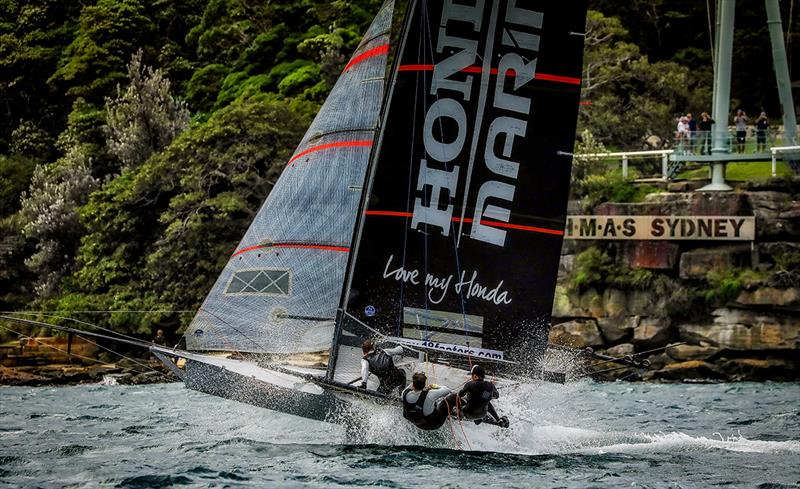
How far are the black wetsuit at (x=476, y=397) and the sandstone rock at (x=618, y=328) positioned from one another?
56.0ft

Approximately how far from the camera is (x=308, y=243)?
17.1m

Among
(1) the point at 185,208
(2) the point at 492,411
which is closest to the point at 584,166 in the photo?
(1) the point at 185,208

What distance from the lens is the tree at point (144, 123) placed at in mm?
40594

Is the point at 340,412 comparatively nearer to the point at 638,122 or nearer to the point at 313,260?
the point at 313,260

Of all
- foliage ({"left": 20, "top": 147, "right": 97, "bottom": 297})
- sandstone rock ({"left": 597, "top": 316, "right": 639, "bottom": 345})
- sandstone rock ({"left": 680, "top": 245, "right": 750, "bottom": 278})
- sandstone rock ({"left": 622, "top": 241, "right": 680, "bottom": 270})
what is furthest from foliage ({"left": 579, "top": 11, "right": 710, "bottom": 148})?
foliage ({"left": 20, "top": 147, "right": 97, "bottom": 297})

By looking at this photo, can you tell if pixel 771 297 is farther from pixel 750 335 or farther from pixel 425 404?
pixel 425 404

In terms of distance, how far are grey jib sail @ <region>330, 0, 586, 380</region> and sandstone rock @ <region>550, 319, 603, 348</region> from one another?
49.8 ft

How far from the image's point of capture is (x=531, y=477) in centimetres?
1369

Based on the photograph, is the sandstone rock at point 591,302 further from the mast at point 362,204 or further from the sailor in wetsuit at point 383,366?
the sailor in wetsuit at point 383,366

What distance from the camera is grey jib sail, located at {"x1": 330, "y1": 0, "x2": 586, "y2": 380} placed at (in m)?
16.0

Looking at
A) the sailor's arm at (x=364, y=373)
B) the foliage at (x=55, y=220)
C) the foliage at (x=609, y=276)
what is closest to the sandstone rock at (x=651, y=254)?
the foliage at (x=609, y=276)

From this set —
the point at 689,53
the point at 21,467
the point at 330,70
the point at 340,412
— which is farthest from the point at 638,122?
the point at 21,467

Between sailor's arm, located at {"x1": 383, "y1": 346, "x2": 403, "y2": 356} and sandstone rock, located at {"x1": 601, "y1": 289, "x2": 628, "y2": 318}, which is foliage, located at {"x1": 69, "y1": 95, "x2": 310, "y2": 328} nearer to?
sandstone rock, located at {"x1": 601, "y1": 289, "x2": 628, "y2": 318}

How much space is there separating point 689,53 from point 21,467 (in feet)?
116
